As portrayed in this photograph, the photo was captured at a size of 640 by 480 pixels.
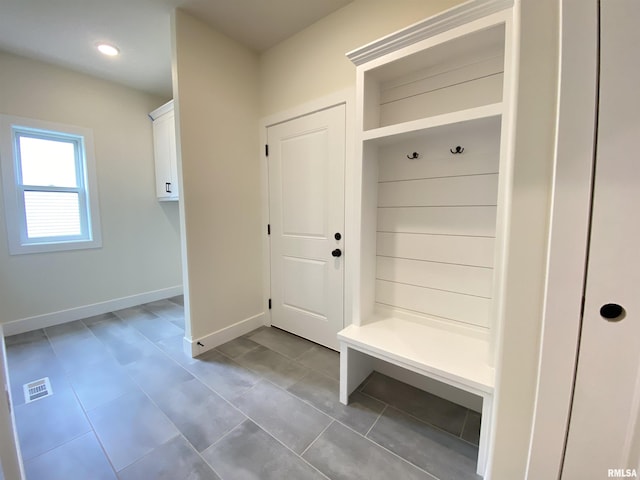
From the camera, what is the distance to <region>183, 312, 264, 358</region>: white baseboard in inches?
86.0

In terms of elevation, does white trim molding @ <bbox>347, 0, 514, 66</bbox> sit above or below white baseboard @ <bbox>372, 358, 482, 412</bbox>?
above

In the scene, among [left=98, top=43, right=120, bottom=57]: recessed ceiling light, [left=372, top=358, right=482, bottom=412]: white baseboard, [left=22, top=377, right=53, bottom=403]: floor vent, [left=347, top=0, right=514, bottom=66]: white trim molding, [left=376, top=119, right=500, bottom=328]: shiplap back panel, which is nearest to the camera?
[left=347, top=0, right=514, bottom=66]: white trim molding

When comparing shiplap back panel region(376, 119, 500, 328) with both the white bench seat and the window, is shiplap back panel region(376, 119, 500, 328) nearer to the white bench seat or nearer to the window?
the white bench seat

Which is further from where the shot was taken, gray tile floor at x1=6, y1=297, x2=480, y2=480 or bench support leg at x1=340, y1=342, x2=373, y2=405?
bench support leg at x1=340, y1=342, x2=373, y2=405

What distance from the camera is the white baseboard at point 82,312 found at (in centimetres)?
256

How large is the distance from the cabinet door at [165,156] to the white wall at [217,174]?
1081mm

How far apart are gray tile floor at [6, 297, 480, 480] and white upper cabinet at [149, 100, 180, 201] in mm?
1887

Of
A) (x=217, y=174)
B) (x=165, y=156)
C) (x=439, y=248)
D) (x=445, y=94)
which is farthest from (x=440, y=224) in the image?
(x=165, y=156)

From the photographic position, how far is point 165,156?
3.17 metres

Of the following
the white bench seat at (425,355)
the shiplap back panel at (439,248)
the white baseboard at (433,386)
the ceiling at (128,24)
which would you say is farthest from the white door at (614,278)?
the ceiling at (128,24)

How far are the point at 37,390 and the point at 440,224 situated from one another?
2904 millimetres

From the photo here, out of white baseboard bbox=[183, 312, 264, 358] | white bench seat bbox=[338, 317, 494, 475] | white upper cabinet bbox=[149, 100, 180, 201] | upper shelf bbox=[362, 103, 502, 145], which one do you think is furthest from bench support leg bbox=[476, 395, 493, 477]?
white upper cabinet bbox=[149, 100, 180, 201]

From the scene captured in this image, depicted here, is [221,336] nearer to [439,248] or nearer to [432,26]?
[439,248]

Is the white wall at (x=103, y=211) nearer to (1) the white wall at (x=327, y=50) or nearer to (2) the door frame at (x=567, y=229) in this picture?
(1) the white wall at (x=327, y=50)
